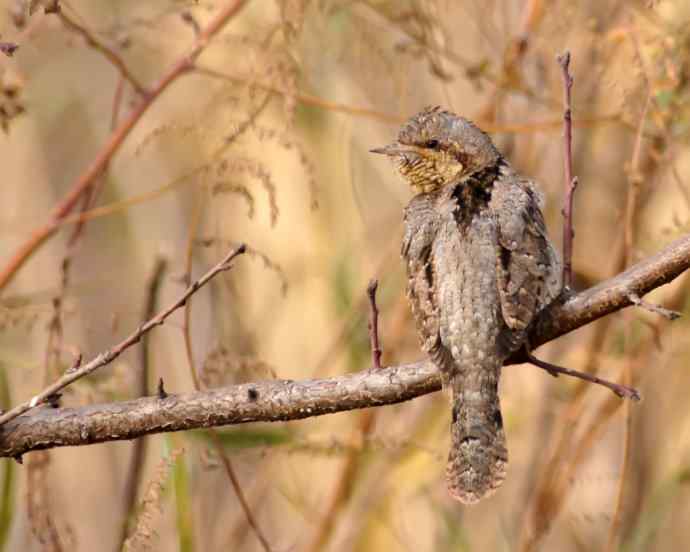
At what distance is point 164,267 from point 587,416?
1835 millimetres

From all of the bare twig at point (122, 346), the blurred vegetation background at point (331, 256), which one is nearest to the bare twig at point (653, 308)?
the bare twig at point (122, 346)

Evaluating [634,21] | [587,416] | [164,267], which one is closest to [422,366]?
[164,267]

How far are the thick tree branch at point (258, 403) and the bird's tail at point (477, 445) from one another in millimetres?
249

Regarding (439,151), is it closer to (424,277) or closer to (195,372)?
(424,277)

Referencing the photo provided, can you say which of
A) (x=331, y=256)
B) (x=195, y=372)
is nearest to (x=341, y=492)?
(x=331, y=256)

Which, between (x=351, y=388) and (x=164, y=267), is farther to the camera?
(x=164, y=267)

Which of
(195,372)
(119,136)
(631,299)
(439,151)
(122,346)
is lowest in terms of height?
(122,346)

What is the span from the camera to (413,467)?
464 centimetres

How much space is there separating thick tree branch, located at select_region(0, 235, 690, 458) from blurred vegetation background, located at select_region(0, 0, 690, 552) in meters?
0.64

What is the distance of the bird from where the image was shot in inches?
104

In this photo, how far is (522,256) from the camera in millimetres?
2752

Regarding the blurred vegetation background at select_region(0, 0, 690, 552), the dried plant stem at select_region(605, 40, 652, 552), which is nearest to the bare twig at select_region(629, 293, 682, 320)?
the dried plant stem at select_region(605, 40, 652, 552)

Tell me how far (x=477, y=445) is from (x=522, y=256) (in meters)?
0.45

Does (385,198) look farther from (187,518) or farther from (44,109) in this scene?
(187,518)
